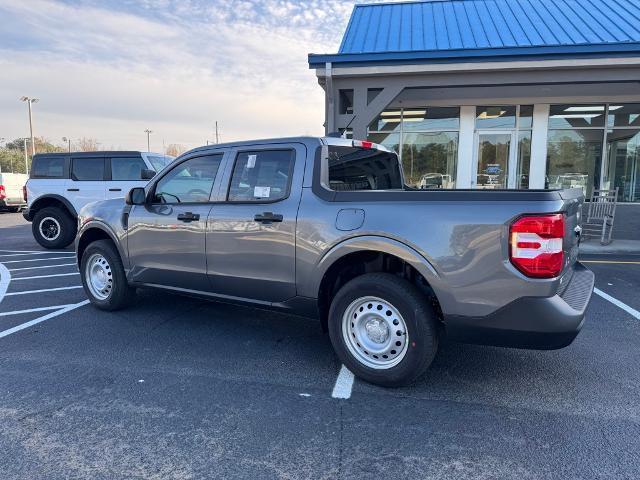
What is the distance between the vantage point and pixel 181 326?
15.6 feet

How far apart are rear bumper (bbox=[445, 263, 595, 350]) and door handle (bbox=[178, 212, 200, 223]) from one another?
2409 mm

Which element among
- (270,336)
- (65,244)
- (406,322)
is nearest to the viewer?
(406,322)

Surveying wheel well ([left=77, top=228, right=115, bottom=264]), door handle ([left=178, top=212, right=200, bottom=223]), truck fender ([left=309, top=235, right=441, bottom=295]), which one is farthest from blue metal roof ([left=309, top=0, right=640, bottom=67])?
truck fender ([left=309, top=235, right=441, bottom=295])

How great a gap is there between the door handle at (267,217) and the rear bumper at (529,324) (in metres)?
1.51

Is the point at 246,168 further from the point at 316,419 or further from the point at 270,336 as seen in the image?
the point at 316,419

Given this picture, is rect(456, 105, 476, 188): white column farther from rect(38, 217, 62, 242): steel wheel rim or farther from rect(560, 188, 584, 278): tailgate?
rect(38, 217, 62, 242): steel wheel rim

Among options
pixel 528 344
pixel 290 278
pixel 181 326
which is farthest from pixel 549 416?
pixel 181 326

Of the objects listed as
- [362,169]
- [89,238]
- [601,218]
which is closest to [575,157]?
[601,218]

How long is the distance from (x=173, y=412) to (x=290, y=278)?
1289mm

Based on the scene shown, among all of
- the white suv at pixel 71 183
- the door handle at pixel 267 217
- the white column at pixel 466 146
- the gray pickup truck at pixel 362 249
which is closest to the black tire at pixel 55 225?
the white suv at pixel 71 183

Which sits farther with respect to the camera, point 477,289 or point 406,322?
point 406,322

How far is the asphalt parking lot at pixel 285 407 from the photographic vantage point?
247 centimetres

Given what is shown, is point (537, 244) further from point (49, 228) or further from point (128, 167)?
point (49, 228)

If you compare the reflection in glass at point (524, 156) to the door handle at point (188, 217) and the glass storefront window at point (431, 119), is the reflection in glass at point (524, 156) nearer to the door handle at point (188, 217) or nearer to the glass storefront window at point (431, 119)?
the glass storefront window at point (431, 119)
